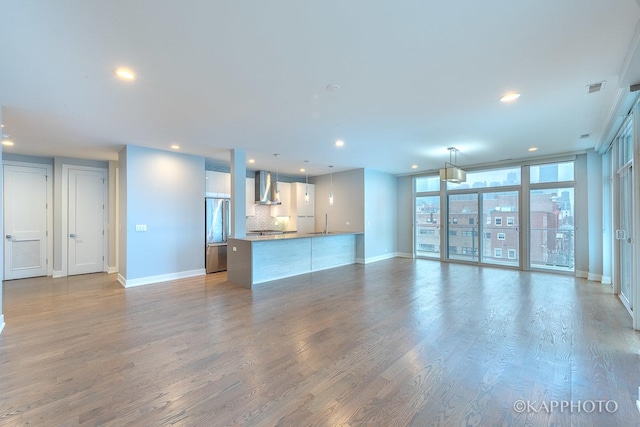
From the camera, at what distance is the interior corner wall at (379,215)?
8.11 meters

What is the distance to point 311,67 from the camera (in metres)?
2.54

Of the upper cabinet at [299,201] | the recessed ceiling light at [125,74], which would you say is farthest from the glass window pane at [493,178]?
the recessed ceiling light at [125,74]

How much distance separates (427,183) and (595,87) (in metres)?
5.82

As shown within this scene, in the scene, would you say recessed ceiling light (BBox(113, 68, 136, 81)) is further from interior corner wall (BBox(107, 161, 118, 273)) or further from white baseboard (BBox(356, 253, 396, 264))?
white baseboard (BBox(356, 253, 396, 264))

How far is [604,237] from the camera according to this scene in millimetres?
5520

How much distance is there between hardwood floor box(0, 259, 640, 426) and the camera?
6.30ft

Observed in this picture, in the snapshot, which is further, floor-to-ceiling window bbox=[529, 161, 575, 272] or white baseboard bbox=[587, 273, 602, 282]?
floor-to-ceiling window bbox=[529, 161, 575, 272]

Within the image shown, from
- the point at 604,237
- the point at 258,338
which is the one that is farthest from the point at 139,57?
the point at 604,237

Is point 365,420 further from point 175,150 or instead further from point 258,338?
point 175,150

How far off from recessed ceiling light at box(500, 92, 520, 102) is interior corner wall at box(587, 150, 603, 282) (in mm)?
4366

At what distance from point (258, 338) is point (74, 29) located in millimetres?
3146

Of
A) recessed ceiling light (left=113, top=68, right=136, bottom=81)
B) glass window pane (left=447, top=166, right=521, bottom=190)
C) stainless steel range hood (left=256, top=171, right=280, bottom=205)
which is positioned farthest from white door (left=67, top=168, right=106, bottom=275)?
glass window pane (left=447, top=166, right=521, bottom=190)

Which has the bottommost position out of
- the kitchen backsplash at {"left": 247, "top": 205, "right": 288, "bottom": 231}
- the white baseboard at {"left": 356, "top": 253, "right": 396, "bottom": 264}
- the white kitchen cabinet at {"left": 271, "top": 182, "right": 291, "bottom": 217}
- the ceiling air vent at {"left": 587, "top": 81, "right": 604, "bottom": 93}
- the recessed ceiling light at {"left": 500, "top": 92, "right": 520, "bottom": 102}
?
the white baseboard at {"left": 356, "top": 253, "right": 396, "bottom": 264}

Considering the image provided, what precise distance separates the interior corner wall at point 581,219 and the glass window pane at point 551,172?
7.1 inches
